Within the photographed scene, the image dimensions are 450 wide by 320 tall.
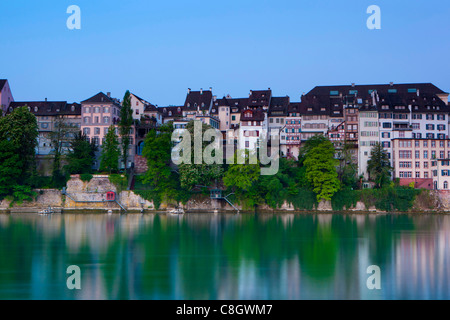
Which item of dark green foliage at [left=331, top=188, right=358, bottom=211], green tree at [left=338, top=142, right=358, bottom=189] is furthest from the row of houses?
dark green foliage at [left=331, top=188, right=358, bottom=211]

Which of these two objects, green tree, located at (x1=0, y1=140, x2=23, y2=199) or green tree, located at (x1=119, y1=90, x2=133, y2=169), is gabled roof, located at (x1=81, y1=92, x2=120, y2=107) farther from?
green tree, located at (x1=0, y1=140, x2=23, y2=199)

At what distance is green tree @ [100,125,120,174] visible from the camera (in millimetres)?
59656

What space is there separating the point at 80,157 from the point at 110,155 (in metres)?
4.07

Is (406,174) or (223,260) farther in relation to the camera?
(406,174)

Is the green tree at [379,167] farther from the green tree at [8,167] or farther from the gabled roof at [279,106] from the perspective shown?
the green tree at [8,167]

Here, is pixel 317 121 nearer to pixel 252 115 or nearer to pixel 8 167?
pixel 252 115

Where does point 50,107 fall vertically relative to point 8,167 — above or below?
above

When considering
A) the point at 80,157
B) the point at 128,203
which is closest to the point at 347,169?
the point at 128,203

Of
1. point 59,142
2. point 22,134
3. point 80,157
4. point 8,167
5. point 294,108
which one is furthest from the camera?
point 294,108

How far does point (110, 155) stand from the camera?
59.8 meters

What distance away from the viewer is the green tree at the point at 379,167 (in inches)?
2371

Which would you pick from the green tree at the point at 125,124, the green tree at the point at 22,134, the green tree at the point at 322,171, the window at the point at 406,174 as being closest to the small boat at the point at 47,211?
the green tree at the point at 22,134

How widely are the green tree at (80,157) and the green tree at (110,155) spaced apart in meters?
1.79

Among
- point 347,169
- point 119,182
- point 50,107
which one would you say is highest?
point 50,107
